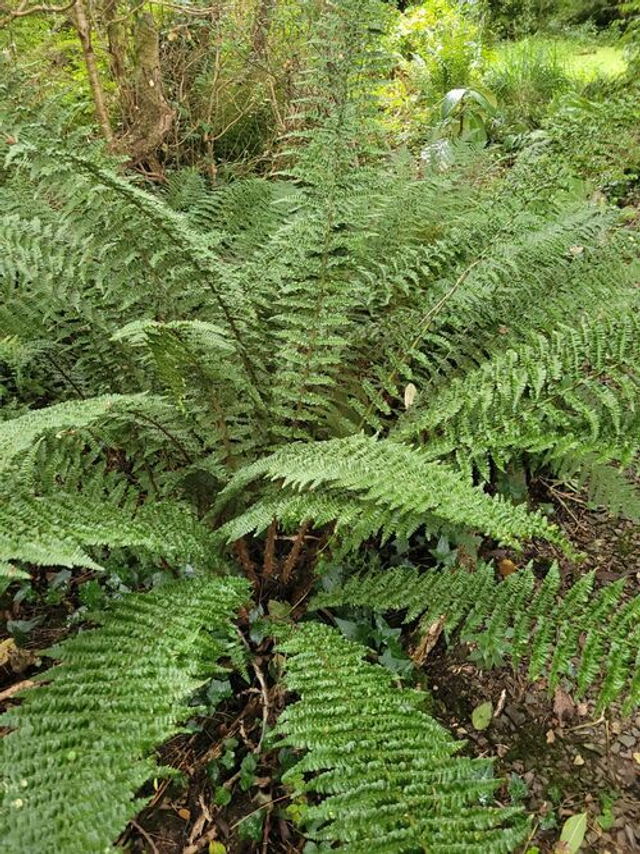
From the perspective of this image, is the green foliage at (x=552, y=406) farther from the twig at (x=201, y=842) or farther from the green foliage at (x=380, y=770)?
the twig at (x=201, y=842)

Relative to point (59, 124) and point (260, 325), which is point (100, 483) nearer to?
point (260, 325)

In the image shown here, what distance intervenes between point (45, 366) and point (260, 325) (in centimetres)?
77

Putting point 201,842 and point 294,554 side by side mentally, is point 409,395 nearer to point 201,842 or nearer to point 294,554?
point 294,554

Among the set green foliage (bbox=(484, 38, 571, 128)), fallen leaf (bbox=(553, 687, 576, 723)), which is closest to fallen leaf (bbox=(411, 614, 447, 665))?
fallen leaf (bbox=(553, 687, 576, 723))

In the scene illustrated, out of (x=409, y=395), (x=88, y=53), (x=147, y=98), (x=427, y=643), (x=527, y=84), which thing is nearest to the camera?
(x=427, y=643)

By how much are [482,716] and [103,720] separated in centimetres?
114

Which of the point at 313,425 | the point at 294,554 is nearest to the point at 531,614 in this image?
the point at 294,554

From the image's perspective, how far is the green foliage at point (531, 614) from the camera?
134cm

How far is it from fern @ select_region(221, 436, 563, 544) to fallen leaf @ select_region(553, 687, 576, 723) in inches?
26.9

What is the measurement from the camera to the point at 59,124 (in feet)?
5.66

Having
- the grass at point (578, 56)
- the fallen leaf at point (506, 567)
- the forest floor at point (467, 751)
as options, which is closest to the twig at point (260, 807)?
the forest floor at point (467, 751)

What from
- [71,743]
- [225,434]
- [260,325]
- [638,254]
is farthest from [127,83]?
[71,743]

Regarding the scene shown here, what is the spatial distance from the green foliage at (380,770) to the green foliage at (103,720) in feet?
0.79

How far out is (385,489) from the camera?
126cm
